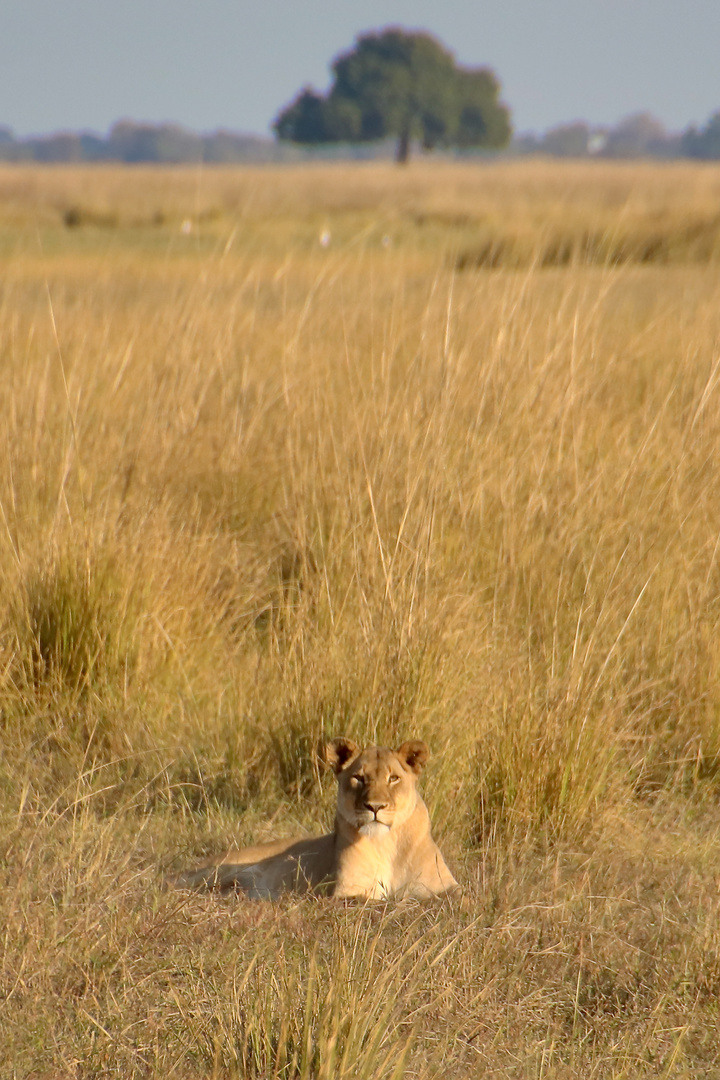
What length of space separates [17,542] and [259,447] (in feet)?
4.51

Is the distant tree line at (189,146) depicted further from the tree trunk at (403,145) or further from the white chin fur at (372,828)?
the white chin fur at (372,828)

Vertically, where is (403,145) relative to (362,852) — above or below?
above

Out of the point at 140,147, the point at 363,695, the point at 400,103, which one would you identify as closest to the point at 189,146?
the point at 140,147

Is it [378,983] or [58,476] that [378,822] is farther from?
[58,476]

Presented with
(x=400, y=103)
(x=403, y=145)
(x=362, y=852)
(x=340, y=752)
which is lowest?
(x=362, y=852)

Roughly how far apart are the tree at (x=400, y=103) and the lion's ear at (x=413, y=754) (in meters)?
72.4

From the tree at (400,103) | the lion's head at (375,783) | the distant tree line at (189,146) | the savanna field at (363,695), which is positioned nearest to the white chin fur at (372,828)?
the lion's head at (375,783)

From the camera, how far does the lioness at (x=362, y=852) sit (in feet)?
8.63

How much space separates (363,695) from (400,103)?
245ft

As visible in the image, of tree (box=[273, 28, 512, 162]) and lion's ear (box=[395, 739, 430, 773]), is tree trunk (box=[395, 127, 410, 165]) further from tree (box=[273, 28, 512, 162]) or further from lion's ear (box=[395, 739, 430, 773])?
lion's ear (box=[395, 739, 430, 773])

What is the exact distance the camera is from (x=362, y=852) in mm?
2660

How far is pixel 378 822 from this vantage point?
260cm

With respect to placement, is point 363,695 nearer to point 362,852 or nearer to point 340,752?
point 340,752

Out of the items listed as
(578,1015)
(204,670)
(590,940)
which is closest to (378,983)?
(578,1015)
